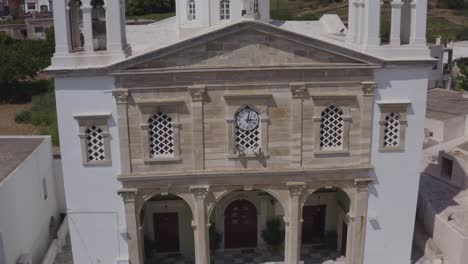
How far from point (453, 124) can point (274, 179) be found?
14.0 meters

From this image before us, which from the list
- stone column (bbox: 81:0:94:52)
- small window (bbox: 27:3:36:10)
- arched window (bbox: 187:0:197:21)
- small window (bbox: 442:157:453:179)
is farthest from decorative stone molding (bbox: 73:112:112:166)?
small window (bbox: 27:3:36:10)

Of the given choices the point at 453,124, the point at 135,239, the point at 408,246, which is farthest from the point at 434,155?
the point at 135,239

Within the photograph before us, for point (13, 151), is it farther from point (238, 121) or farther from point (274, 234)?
point (274, 234)

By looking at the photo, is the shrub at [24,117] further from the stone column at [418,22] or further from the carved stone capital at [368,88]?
the stone column at [418,22]

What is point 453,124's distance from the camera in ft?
90.6

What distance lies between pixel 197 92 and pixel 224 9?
5330mm

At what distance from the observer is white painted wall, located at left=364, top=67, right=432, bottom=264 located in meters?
18.2

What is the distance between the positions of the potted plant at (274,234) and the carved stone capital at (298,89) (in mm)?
6303

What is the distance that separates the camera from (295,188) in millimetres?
18594

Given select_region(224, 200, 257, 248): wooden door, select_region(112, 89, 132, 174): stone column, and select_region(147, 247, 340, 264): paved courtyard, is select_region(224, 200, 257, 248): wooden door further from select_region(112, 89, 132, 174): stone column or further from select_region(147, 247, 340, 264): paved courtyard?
select_region(112, 89, 132, 174): stone column

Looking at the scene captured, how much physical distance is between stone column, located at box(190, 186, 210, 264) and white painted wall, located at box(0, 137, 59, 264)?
256 inches

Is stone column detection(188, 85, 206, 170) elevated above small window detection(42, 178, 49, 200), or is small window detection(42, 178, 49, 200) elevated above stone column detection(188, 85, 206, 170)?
stone column detection(188, 85, 206, 170)

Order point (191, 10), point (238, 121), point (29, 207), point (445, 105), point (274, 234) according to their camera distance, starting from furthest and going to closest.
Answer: point (445, 105), point (191, 10), point (274, 234), point (29, 207), point (238, 121)

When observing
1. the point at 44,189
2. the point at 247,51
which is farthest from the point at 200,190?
the point at 44,189
